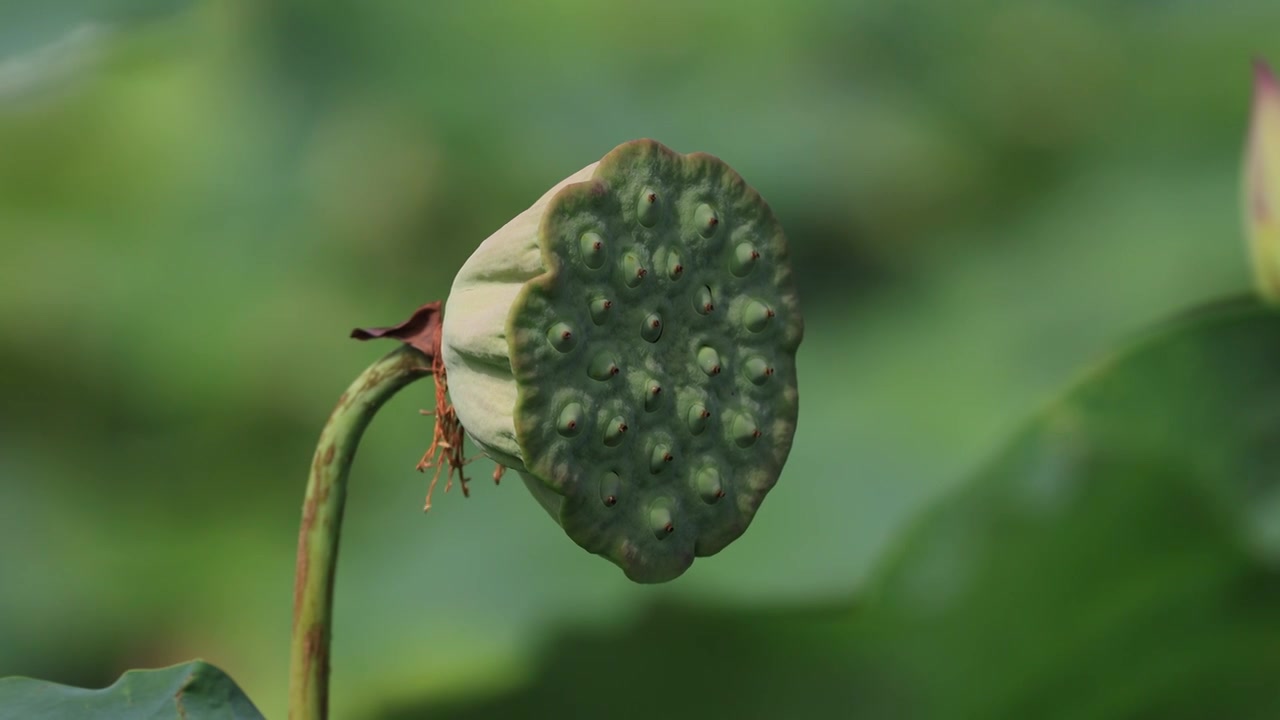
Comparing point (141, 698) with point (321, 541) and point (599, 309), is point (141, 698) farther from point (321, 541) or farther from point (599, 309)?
point (599, 309)

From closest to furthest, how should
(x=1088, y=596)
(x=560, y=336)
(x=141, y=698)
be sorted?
(x=560, y=336) < (x=141, y=698) < (x=1088, y=596)

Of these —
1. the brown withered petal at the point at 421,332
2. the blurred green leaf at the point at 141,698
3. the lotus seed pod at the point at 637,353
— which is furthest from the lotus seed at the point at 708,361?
the blurred green leaf at the point at 141,698

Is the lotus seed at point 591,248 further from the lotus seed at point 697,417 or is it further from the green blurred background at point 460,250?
the green blurred background at point 460,250

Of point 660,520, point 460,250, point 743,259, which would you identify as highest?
point 460,250

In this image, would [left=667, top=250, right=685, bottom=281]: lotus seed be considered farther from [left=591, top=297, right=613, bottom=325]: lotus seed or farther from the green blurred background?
the green blurred background

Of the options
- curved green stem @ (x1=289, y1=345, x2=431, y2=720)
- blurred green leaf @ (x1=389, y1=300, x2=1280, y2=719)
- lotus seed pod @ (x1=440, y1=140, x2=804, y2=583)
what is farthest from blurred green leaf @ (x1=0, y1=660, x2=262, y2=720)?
blurred green leaf @ (x1=389, y1=300, x2=1280, y2=719)

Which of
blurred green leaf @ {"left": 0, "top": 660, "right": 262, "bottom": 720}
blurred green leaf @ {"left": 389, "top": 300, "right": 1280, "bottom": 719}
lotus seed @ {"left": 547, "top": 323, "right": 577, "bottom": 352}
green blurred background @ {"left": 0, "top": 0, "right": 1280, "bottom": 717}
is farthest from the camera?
green blurred background @ {"left": 0, "top": 0, "right": 1280, "bottom": 717}

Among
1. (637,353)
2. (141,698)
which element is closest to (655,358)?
(637,353)
